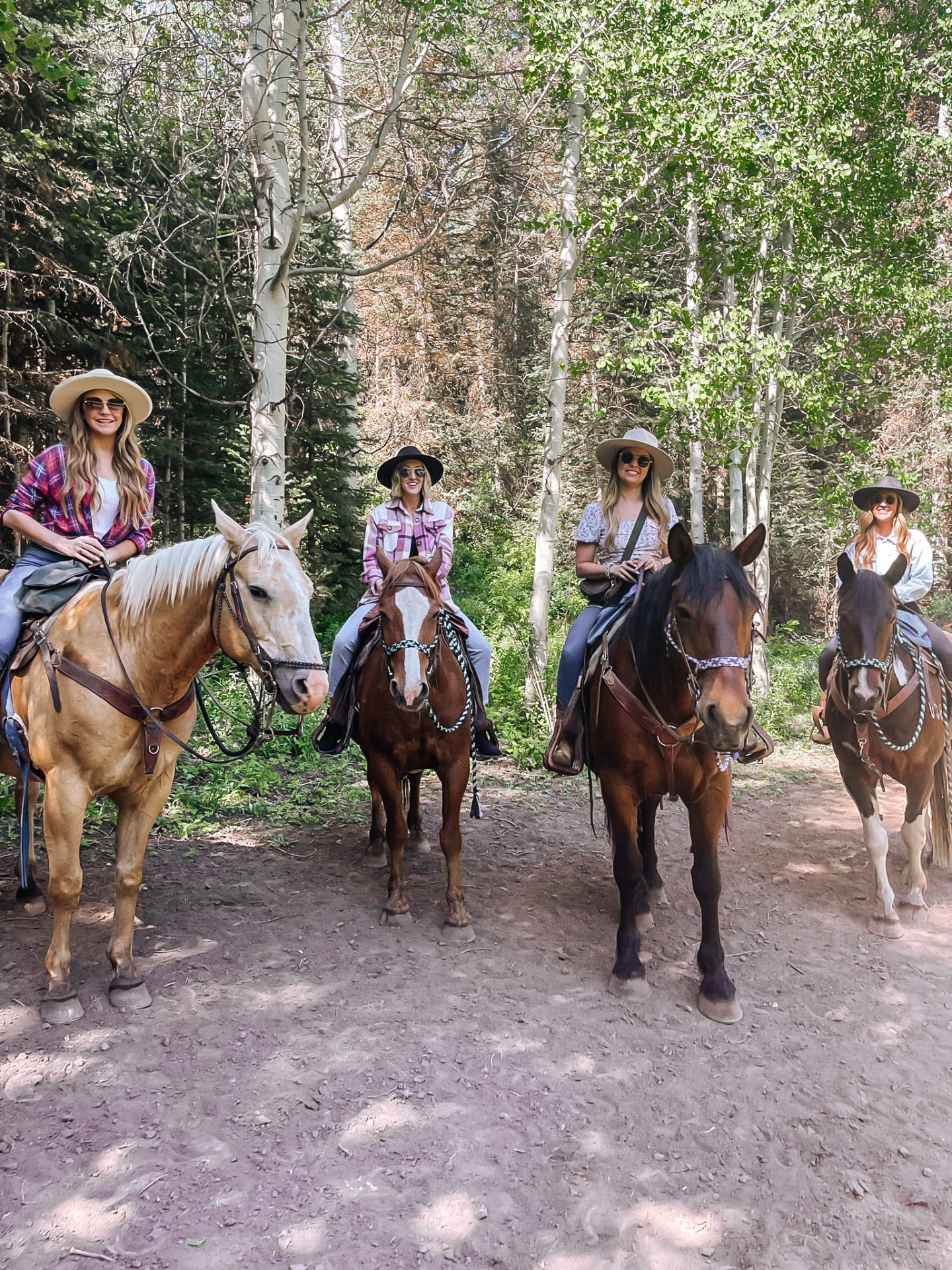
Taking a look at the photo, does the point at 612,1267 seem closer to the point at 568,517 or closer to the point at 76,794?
the point at 76,794

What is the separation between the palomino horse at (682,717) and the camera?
3.13 metres

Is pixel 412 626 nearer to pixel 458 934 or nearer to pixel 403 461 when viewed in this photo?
pixel 403 461

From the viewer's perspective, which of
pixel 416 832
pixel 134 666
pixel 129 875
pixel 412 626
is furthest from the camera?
pixel 416 832

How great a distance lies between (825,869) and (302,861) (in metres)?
4.16

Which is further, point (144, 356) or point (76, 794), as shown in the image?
point (144, 356)

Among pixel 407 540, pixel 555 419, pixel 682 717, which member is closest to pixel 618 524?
pixel 407 540

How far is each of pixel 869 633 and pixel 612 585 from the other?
1.58 m

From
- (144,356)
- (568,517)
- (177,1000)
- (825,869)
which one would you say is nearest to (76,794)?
(177,1000)

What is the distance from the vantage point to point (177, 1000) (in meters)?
3.66

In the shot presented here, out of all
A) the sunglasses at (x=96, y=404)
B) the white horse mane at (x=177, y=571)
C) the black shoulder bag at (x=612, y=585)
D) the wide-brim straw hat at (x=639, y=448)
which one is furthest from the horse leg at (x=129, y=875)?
the wide-brim straw hat at (x=639, y=448)

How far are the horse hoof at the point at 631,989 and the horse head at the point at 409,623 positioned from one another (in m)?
1.82

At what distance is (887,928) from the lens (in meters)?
4.63

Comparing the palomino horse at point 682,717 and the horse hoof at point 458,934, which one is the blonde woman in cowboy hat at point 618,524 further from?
the horse hoof at point 458,934

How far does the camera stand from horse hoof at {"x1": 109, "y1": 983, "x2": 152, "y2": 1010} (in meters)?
3.54
